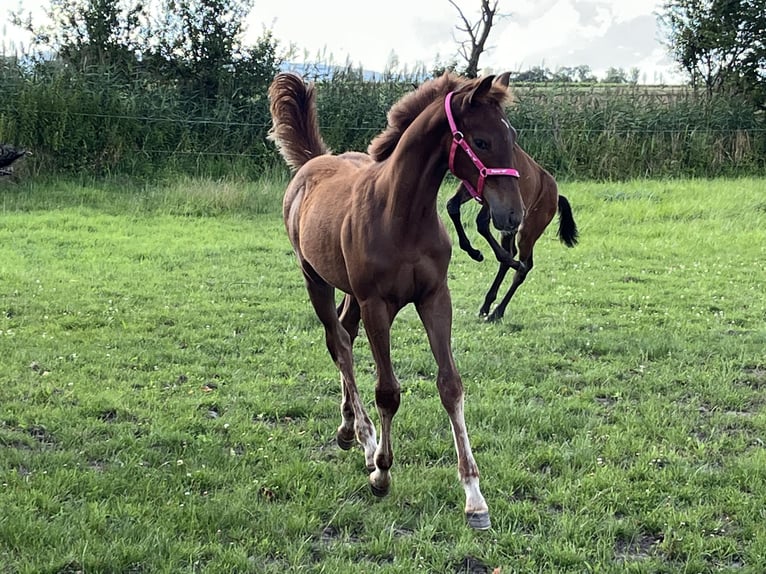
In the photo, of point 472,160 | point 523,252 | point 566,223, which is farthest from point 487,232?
point 566,223

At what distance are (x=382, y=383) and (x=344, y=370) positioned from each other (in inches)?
25.7

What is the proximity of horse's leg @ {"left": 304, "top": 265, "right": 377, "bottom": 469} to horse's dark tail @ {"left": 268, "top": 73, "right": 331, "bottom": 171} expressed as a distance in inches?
45.1

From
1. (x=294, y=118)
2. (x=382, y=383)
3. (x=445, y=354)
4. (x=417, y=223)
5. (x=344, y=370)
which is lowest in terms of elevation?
(x=344, y=370)

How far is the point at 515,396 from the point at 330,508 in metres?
1.78

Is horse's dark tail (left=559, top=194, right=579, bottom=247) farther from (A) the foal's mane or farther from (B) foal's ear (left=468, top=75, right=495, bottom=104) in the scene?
(B) foal's ear (left=468, top=75, right=495, bottom=104)

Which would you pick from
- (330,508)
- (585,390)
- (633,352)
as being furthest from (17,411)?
(633,352)

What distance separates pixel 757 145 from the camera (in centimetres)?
1633

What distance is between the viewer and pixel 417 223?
3.29 metres

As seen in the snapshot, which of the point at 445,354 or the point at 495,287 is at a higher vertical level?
the point at 445,354

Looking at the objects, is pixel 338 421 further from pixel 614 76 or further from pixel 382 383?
pixel 614 76

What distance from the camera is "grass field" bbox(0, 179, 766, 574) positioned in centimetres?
296

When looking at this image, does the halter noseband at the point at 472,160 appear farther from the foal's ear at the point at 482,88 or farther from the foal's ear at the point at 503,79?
the foal's ear at the point at 503,79

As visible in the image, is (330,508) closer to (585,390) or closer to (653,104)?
(585,390)

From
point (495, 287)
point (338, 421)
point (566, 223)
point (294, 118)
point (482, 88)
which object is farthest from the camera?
point (566, 223)
